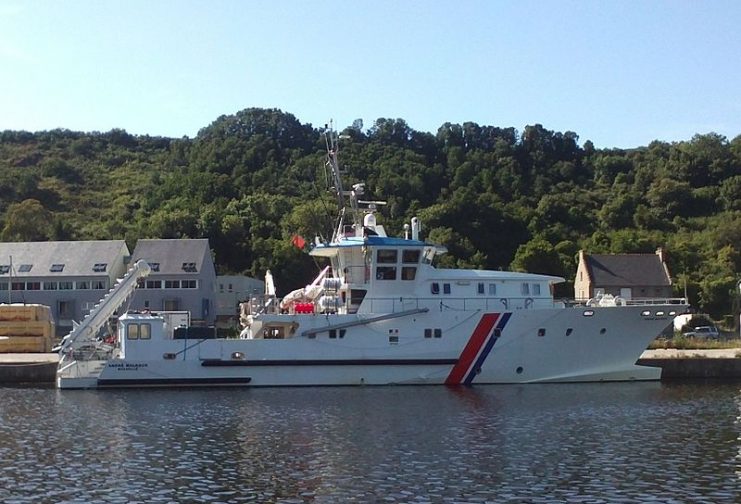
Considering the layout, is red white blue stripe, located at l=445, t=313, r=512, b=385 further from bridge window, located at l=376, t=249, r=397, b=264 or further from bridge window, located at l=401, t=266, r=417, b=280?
bridge window, located at l=376, t=249, r=397, b=264

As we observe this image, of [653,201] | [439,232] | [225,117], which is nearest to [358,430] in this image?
[439,232]

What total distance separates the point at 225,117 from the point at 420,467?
10369cm

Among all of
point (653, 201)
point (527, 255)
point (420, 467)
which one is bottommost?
point (420, 467)

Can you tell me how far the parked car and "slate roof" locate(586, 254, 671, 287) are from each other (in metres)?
9.49

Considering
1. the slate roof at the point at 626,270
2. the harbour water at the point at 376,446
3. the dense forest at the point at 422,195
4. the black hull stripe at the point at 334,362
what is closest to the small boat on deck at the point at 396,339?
the black hull stripe at the point at 334,362

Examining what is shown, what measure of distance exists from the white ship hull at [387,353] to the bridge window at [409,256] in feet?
6.03

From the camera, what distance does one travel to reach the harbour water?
53.7 ft

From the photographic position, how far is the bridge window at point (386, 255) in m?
31.1

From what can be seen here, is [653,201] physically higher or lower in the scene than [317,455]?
higher

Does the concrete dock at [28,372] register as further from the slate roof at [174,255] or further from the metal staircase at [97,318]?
Result: the slate roof at [174,255]

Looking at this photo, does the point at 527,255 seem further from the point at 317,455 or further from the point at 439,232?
the point at 317,455

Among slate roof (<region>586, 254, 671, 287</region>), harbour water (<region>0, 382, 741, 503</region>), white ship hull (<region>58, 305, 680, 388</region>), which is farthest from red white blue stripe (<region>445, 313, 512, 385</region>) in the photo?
slate roof (<region>586, 254, 671, 287</region>)

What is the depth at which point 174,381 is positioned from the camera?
3086 centimetres

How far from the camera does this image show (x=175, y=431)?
22.5 meters
